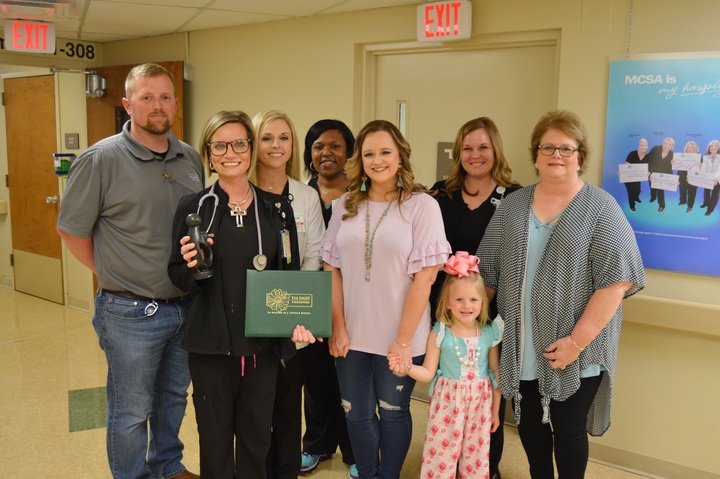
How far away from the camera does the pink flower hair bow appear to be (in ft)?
7.16

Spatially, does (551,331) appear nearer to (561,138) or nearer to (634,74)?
(561,138)

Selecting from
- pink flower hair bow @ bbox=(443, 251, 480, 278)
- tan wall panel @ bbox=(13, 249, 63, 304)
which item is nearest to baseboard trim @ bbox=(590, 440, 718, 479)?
pink flower hair bow @ bbox=(443, 251, 480, 278)

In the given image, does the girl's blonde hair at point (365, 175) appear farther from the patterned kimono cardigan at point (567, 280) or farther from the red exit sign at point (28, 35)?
the red exit sign at point (28, 35)

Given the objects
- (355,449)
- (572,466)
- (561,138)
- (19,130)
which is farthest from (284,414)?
(19,130)

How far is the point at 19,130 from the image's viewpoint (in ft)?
19.0

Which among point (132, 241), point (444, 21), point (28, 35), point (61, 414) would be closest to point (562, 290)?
point (132, 241)

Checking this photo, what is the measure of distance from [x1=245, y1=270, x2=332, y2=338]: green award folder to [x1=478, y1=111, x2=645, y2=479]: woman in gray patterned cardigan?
0.67 meters

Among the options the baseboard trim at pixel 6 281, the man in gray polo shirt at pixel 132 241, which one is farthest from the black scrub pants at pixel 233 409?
the baseboard trim at pixel 6 281

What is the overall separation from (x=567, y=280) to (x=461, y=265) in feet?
1.19

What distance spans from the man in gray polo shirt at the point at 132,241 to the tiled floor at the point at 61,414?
684 mm

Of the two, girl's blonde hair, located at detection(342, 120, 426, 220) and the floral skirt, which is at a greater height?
girl's blonde hair, located at detection(342, 120, 426, 220)

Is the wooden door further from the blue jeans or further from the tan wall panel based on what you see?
the blue jeans

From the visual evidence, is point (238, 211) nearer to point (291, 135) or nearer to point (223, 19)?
point (291, 135)

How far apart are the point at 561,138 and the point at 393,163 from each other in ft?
1.90
